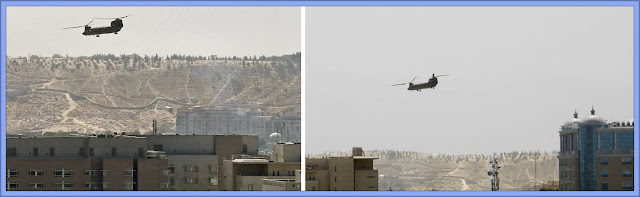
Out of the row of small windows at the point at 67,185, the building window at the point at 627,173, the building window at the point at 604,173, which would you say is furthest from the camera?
the building window at the point at 604,173

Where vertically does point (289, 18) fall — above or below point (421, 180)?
above

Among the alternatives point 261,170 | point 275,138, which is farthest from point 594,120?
point 261,170

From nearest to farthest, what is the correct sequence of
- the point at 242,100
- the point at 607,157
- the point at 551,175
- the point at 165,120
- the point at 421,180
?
Result: the point at 607,157 → the point at 551,175 → the point at 421,180 → the point at 165,120 → the point at 242,100

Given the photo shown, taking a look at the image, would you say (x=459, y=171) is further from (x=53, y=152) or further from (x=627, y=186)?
(x=53, y=152)

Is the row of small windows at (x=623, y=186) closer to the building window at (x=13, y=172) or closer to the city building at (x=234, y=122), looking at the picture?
the city building at (x=234, y=122)

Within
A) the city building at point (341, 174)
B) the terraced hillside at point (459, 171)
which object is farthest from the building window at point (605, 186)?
the city building at point (341, 174)

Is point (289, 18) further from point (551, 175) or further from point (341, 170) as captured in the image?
point (341, 170)

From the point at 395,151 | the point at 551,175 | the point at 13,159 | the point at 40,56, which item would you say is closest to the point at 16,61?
the point at 40,56
